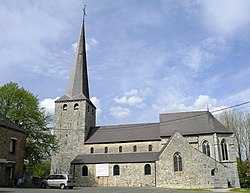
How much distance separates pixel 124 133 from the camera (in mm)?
42031

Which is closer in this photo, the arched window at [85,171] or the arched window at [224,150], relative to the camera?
the arched window at [224,150]

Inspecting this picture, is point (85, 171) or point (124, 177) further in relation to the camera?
point (85, 171)

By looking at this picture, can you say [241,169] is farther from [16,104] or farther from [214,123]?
[16,104]

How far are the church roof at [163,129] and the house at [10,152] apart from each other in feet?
46.4

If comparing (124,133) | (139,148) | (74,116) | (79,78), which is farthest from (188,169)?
(79,78)

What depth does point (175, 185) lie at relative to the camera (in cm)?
3117

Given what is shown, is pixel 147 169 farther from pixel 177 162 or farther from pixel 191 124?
pixel 191 124

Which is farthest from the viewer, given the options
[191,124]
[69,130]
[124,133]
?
[69,130]

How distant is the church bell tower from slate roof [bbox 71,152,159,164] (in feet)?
8.24

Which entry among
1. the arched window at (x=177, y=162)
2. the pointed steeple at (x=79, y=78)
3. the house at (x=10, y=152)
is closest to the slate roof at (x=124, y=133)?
the pointed steeple at (x=79, y=78)

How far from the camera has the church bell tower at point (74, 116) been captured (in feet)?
136

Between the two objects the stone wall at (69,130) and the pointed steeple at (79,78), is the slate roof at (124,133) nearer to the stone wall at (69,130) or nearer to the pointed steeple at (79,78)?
the stone wall at (69,130)

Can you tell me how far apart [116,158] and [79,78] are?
49.4ft

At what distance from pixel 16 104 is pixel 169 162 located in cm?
1907
